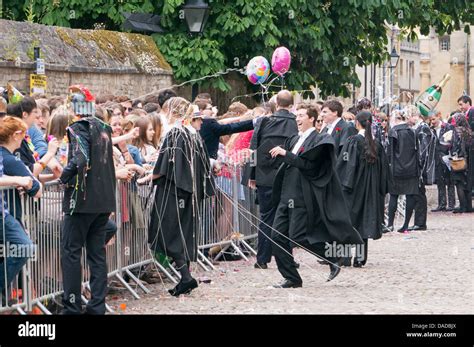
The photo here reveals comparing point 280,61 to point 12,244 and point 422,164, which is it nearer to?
point 422,164

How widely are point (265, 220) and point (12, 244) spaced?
574 cm

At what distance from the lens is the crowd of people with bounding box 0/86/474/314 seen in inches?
440

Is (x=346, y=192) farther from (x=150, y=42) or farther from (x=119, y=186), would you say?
(x=150, y=42)

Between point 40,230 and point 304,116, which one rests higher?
point 304,116

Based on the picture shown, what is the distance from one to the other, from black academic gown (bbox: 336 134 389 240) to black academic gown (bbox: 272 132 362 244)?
9.56 ft

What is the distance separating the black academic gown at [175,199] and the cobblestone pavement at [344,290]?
1.70 feet

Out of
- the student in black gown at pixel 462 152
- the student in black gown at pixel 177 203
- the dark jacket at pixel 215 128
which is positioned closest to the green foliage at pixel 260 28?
the student in black gown at pixel 462 152

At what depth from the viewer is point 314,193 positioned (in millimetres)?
14031

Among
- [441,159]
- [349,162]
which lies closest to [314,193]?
[349,162]

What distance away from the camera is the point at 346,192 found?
17375 millimetres

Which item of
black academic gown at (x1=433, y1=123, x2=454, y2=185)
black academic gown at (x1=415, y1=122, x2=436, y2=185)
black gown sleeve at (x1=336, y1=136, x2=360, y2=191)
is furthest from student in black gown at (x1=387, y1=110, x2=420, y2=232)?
black academic gown at (x1=433, y1=123, x2=454, y2=185)

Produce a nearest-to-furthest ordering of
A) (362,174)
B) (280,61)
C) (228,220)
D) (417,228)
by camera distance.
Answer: (228,220)
(362,174)
(280,61)
(417,228)

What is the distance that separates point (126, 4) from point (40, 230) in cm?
1503
